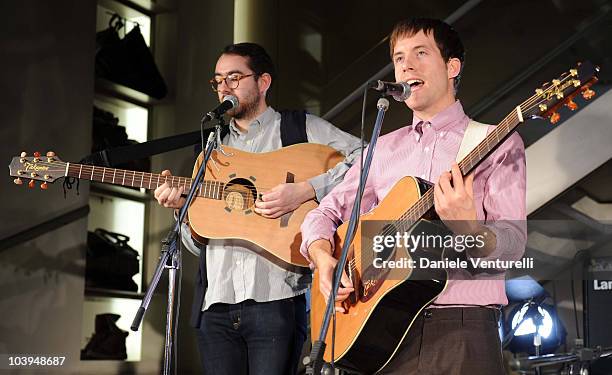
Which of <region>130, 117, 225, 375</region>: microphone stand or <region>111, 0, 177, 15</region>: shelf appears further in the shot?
<region>111, 0, 177, 15</region>: shelf

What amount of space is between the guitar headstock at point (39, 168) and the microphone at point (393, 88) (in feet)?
4.65

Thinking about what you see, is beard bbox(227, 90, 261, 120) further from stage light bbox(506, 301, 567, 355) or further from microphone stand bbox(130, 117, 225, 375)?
stage light bbox(506, 301, 567, 355)

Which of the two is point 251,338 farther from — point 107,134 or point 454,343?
point 107,134

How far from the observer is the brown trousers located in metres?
1.98

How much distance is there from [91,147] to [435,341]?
2.79 m

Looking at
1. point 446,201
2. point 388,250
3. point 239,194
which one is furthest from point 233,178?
point 446,201

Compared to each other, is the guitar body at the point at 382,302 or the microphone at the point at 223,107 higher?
the microphone at the point at 223,107

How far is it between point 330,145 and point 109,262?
1965 mm

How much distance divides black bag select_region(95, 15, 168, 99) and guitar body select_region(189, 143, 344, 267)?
1.90 metres

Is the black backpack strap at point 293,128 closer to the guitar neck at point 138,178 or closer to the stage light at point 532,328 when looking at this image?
the guitar neck at point 138,178

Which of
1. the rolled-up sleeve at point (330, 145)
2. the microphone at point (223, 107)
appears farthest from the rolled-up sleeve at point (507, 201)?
the microphone at point (223, 107)

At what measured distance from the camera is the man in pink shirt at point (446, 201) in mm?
1968

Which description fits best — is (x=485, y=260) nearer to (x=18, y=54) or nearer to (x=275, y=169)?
(x=275, y=169)

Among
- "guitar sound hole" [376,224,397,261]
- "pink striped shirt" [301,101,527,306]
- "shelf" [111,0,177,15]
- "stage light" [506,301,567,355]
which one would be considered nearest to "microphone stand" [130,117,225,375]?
"pink striped shirt" [301,101,527,306]
